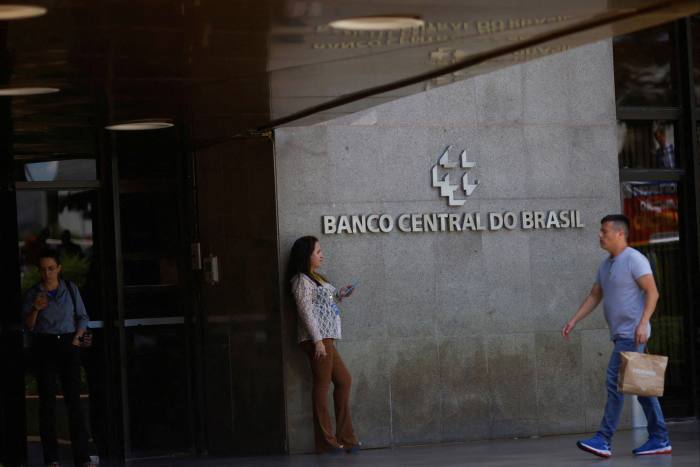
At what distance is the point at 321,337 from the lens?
37.3 ft

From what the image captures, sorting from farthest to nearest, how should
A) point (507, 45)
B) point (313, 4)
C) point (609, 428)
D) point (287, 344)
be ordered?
point (287, 344) → point (609, 428) → point (507, 45) → point (313, 4)

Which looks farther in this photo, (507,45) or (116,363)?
(116,363)

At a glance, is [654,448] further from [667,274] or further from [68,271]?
[68,271]

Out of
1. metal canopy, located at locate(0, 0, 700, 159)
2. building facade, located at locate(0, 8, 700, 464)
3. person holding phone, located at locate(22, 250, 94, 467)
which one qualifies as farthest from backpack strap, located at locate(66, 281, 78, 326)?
metal canopy, located at locate(0, 0, 700, 159)

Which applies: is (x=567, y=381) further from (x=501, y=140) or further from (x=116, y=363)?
(x=116, y=363)

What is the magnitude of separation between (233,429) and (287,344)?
113cm

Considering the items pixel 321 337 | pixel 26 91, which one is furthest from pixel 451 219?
pixel 26 91

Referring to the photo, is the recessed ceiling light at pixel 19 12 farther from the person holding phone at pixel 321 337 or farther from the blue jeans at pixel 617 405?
the blue jeans at pixel 617 405

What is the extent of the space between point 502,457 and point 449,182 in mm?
2760

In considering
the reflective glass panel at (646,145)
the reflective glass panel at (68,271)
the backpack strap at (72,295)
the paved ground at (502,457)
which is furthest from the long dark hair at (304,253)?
the reflective glass panel at (646,145)

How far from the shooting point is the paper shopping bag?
988 centimetres

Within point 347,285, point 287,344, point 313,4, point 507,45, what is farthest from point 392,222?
point 313,4

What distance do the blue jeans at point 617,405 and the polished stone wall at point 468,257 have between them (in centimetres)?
222

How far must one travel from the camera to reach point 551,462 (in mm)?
10125
